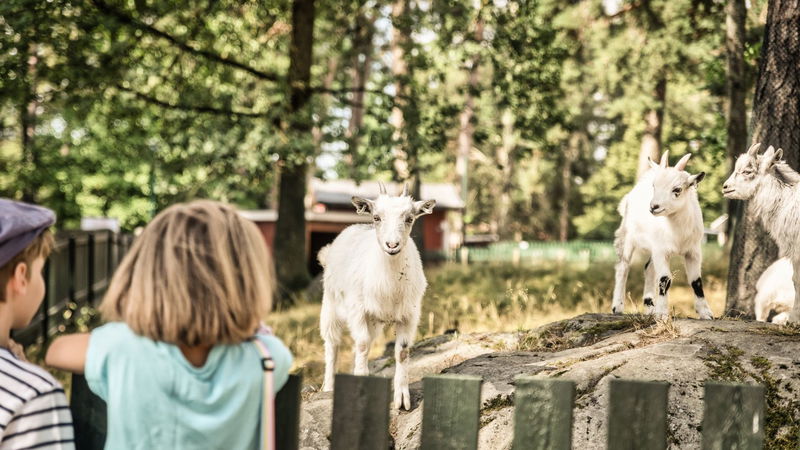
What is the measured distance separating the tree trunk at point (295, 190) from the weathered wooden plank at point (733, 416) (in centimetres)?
1262

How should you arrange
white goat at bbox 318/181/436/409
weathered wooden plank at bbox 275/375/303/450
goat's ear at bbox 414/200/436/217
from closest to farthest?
weathered wooden plank at bbox 275/375/303/450 < white goat at bbox 318/181/436/409 < goat's ear at bbox 414/200/436/217

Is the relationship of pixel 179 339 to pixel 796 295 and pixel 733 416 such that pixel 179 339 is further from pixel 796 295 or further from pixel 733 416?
pixel 796 295

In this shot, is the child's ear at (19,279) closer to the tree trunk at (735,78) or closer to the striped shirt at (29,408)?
the striped shirt at (29,408)

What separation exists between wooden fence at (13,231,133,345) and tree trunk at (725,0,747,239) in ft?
35.8

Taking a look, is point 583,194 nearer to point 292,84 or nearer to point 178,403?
point 292,84

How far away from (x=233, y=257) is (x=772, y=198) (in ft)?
13.5

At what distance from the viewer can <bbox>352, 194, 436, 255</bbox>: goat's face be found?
448 cm

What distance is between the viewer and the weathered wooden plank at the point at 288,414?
2.62 metres

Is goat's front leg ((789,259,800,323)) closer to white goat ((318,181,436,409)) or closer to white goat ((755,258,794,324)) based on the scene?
white goat ((755,258,794,324))

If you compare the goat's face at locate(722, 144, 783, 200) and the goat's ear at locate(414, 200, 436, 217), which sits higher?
the goat's face at locate(722, 144, 783, 200)

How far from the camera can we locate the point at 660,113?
78.4ft

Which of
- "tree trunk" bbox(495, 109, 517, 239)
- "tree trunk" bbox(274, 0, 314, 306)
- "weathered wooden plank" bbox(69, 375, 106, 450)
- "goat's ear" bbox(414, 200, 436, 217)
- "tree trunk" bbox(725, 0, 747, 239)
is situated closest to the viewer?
"weathered wooden plank" bbox(69, 375, 106, 450)

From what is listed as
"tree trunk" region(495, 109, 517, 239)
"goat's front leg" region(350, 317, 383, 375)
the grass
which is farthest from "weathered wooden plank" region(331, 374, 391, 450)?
"tree trunk" region(495, 109, 517, 239)

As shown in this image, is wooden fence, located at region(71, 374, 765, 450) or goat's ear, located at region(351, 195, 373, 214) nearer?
wooden fence, located at region(71, 374, 765, 450)
